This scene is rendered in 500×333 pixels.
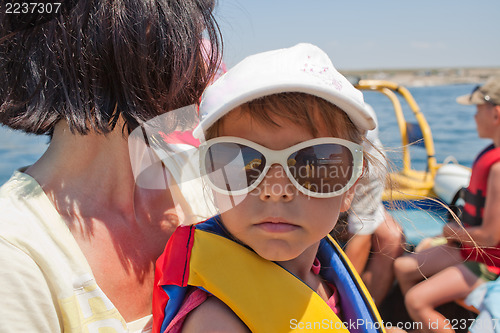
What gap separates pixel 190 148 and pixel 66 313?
0.72m

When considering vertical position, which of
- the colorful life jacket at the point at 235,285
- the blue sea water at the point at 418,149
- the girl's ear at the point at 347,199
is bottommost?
the blue sea water at the point at 418,149

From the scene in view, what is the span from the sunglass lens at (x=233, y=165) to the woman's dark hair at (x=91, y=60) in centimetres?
27

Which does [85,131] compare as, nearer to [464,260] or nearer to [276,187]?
[276,187]

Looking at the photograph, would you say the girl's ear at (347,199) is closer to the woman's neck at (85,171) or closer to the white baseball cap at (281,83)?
the white baseball cap at (281,83)

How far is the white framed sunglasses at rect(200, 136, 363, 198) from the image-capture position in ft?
3.49

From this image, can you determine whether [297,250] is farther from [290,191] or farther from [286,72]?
[286,72]

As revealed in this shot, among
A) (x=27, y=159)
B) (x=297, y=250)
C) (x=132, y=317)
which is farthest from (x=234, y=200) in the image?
(x=27, y=159)

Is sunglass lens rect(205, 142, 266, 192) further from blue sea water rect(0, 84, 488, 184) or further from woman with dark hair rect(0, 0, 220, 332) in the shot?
blue sea water rect(0, 84, 488, 184)

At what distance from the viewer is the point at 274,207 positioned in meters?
1.08

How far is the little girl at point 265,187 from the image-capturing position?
1049 mm

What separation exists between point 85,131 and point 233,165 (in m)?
0.42

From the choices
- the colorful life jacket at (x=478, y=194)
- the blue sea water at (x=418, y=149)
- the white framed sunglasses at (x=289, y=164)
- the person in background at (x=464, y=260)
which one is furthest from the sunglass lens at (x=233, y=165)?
the colorful life jacket at (x=478, y=194)

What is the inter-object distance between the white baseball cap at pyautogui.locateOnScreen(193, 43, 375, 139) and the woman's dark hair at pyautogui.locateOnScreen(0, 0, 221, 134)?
0.22m

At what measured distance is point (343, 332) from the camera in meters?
1.16
